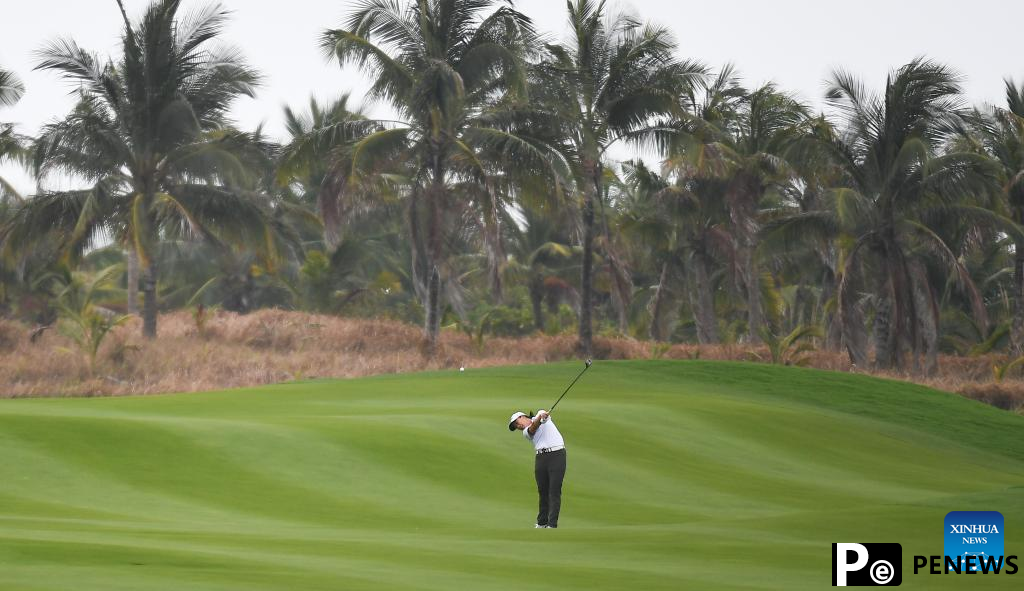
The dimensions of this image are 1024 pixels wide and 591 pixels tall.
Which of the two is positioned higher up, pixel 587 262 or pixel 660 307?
pixel 587 262

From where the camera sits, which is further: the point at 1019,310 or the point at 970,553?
the point at 1019,310

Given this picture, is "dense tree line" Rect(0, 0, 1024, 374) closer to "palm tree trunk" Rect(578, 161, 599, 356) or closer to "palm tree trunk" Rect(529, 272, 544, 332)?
"palm tree trunk" Rect(578, 161, 599, 356)

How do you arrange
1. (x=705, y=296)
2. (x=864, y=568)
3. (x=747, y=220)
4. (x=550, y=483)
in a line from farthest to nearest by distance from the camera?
(x=705, y=296) → (x=747, y=220) → (x=550, y=483) → (x=864, y=568)

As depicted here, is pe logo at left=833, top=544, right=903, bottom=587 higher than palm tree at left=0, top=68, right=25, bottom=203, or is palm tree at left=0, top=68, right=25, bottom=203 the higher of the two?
palm tree at left=0, top=68, right=25, bottom=203

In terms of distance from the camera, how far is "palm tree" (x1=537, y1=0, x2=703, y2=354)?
152 feet

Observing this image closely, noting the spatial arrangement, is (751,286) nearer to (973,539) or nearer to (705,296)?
(705,296)

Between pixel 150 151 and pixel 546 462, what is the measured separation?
29878 millimetres

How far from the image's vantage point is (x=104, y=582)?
31.9 ft

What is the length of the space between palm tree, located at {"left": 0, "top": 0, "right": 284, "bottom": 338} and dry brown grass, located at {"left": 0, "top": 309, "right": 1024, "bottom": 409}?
3124 millimetres

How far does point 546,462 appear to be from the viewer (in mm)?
17156

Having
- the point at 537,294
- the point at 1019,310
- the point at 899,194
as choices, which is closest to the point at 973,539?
the point at 899,194

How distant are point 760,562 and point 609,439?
13.4 m

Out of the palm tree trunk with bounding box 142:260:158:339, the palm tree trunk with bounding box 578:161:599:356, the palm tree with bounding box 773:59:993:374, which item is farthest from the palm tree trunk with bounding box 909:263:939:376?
the palm tree trunk with bounding box 142:260:158:339

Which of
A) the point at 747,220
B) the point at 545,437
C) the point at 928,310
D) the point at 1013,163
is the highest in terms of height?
the point at 1013,163
